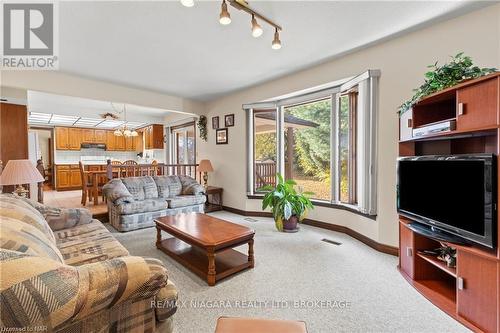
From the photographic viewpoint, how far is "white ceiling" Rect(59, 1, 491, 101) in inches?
85.2

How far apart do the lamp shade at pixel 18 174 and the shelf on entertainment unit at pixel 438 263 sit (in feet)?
13.8

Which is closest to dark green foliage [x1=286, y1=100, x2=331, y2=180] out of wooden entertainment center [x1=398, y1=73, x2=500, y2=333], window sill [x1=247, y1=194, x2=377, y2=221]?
window sill [x1=247, y1=194, x2=377, y2=221]

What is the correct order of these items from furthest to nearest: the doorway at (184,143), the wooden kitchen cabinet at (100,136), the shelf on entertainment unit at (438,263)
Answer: the wooden kitchen cabinet at (100,136)
the doorway at (184,143)
the shelf on entertainment unit at (438,263)

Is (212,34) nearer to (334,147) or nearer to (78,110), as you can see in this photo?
(334,147)

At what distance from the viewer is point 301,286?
211cm

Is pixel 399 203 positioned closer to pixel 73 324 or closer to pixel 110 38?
pixel 73 324

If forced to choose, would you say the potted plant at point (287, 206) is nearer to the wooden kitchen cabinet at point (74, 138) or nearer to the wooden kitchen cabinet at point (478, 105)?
the wooden kitchen cabinet at point (478, 105)

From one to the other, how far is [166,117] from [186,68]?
13.2 ft

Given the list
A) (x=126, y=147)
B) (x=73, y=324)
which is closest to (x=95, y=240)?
(x=73, y=324)

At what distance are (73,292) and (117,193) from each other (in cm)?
333

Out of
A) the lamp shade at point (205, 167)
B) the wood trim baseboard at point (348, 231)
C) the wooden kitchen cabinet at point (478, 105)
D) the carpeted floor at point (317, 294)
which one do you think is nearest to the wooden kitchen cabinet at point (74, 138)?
the lamp shade at point (205, 167)

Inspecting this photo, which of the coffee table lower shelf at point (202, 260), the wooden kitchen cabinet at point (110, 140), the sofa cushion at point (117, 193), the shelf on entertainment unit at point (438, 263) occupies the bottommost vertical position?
the coffee table lower shelf at point (202, 260)

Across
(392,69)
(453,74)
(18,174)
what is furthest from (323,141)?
(18,174)

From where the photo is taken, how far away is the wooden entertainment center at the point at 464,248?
149 cm
